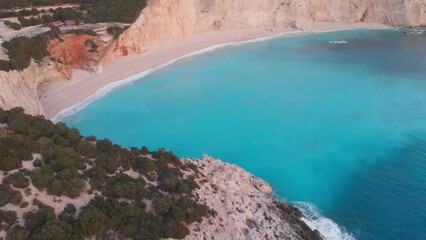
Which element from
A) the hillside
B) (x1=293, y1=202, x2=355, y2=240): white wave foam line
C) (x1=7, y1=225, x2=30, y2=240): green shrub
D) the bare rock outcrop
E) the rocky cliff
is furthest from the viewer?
the rocky cliff

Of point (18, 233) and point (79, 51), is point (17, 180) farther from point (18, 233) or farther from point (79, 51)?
point (79, 51)

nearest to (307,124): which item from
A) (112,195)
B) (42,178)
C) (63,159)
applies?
(112,195)

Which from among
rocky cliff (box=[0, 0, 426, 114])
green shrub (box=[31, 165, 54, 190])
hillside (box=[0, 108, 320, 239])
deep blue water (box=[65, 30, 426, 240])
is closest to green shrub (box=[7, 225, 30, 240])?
hillside (box=[0, 108, 320, 239])

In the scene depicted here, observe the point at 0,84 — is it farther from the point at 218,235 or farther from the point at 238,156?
the point at 218,235

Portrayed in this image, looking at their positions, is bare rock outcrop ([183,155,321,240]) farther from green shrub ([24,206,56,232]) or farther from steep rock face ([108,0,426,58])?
steep rock face ([108,0,426,58])

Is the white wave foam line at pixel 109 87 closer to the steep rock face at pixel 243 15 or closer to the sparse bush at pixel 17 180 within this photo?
the steep rock face at pixel 243 15

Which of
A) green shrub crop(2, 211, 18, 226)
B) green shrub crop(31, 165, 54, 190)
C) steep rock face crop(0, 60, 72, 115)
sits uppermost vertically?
green shrub crop(31, 165, 54, 190)

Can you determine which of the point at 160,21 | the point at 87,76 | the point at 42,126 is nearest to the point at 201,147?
the point at 42,126
